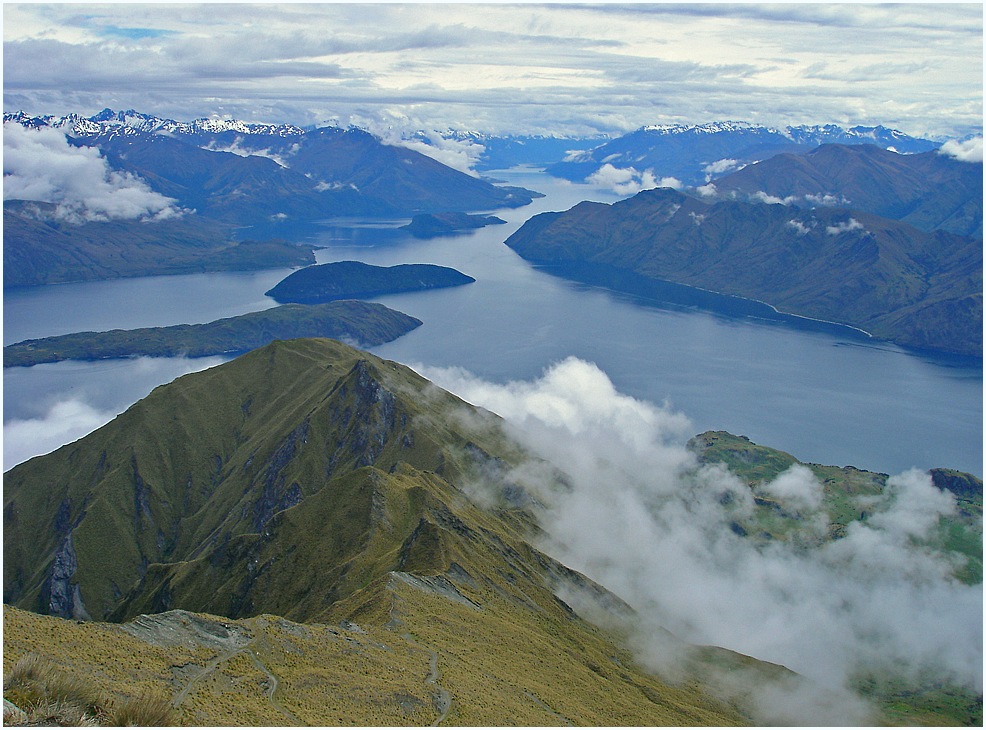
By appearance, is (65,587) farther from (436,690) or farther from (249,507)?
(436,690)

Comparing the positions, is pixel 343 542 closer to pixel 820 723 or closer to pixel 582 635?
pixel 582 635

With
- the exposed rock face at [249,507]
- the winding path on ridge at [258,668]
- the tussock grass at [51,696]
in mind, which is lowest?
the exposed rock face at [249,507]

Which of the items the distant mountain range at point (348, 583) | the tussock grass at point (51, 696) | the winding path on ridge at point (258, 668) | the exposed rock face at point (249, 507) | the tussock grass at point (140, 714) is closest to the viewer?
the tussock grass at point (51, 696)

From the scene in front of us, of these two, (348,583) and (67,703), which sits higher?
(67,703)

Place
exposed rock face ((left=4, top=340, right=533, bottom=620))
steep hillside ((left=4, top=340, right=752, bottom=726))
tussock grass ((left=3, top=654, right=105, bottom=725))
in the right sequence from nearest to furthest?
tussock grass ((left=3, top=654, right=105, bottom=725))
steep hillside ((left=4, top=340, right=752, bottom=726))
exposed rock face ((left=4, top=340, right=533, bottom=620))

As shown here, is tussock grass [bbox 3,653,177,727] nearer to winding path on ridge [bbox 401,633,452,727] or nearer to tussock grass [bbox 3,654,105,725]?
tussock grass [bbox 3,654,105,725]

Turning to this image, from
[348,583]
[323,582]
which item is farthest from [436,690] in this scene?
[323,582]

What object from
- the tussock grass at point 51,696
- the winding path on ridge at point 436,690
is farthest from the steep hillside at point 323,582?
the tussock grass at point 51,696

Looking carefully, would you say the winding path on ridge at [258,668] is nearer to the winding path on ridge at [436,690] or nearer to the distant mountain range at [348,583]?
the distant mountain range at [348,583]

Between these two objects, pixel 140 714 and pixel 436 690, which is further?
pixel 436 690

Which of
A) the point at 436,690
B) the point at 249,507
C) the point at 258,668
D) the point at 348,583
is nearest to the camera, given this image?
the point at 258,668

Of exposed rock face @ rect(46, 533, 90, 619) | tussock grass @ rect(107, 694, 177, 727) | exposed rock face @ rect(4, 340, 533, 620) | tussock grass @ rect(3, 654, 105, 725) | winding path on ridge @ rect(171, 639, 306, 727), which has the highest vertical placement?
tussock grass @ rect(3, 654, 105, 725)

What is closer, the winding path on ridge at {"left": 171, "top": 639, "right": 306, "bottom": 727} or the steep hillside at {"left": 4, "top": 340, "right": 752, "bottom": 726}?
the winding path on ridge at {"left": 171, "top": 639, "right": 306, "bottom": 727}

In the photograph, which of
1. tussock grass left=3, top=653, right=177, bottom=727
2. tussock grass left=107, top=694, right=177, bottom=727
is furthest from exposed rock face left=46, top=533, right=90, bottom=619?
tussock grass left=107, top=694, right=177, bottom=727
